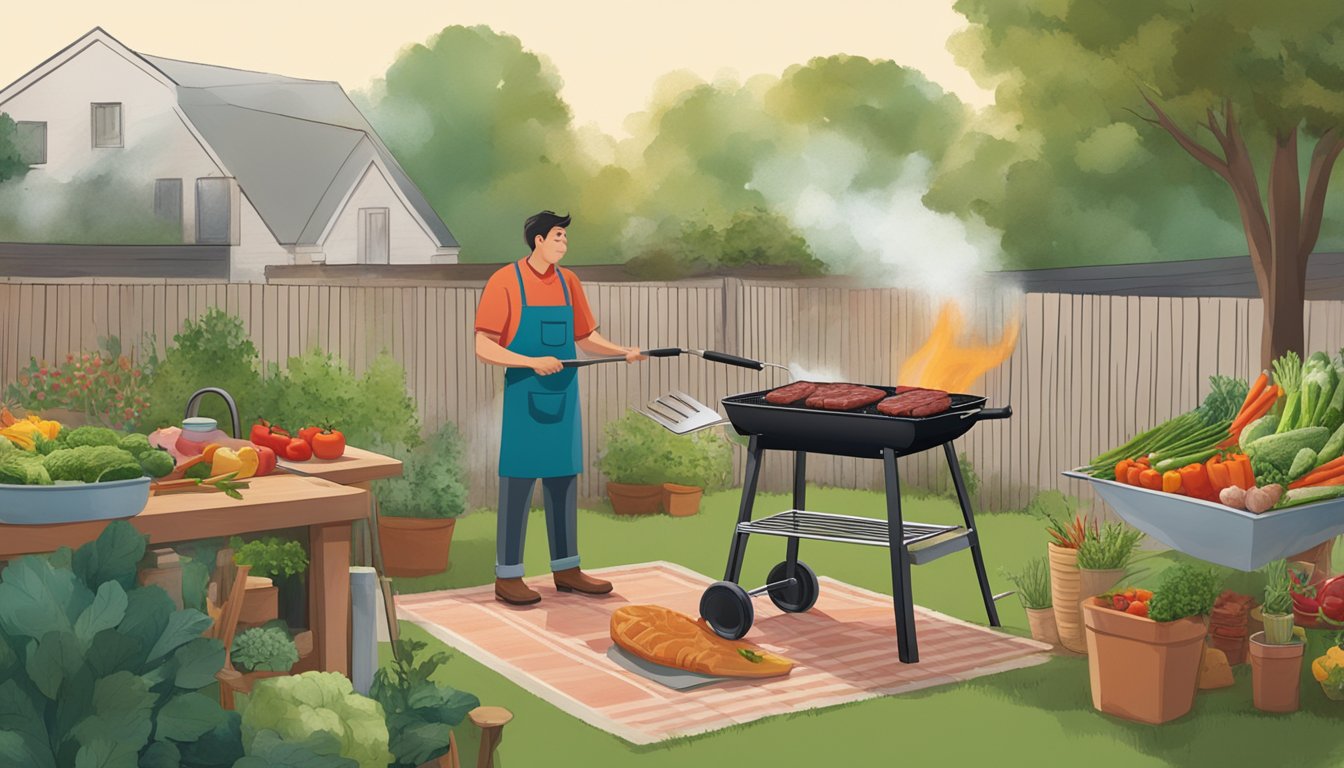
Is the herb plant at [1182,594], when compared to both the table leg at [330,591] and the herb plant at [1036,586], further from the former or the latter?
the table leg at [330,591]

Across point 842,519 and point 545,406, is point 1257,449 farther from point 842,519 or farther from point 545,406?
point 545,406

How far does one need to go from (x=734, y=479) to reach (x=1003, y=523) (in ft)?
7.54

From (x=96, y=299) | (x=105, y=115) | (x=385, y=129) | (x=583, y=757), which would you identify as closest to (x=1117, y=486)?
(x=583, y=757)

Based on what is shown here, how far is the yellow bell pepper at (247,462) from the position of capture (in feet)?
15.7

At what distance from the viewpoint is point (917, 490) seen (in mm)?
11039

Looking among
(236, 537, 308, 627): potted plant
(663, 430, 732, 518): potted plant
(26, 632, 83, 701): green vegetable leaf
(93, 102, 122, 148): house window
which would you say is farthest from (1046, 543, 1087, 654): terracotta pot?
(93, 102, 122, 148): house window

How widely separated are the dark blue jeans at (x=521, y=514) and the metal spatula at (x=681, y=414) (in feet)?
1.78

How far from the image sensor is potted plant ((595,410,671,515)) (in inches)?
402

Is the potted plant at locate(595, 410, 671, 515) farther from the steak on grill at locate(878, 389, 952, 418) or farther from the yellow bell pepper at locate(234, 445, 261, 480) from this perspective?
the yellow bell pepper at locate(234, 445, 261, 480)

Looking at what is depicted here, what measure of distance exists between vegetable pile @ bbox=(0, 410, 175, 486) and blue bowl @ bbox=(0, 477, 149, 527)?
0.04 metres

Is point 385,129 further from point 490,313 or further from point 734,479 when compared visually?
point 490,313

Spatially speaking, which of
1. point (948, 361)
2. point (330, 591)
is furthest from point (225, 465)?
point (948, 361)

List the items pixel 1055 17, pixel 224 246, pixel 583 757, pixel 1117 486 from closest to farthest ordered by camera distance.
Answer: pixel 583 757, pixel 1117 486, pixel 1055 17, pixel 224 246

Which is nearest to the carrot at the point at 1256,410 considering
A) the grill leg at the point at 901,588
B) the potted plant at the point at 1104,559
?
the potted plant at the point at 1104,559
